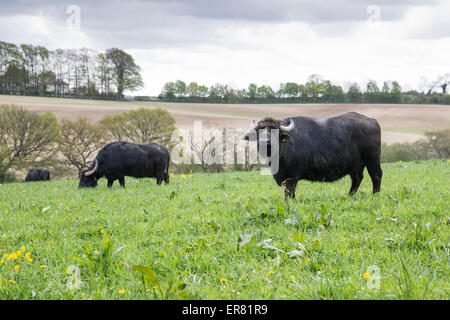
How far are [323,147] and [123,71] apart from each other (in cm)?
6353

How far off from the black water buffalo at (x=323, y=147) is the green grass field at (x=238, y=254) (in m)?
1.68

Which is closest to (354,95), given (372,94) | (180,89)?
(372,94)

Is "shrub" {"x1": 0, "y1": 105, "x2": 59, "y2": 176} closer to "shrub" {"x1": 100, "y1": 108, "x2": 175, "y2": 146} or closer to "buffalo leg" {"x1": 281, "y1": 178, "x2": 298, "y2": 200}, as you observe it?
"shrub" {"x1": 100, "y1": 108, "x2": 175, "y2": 146}

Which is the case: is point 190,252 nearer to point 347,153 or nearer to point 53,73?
point 347,153

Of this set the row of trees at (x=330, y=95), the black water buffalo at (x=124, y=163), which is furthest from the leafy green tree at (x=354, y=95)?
the black water buffalo at (x=124, y=163)

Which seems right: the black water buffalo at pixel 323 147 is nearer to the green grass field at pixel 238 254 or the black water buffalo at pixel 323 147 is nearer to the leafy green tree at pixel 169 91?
the green grass field at pixel 238 254

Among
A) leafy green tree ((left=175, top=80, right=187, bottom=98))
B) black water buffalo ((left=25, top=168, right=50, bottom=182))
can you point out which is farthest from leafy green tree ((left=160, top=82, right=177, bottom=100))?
black water buffalo ((left=25, top=168, right=50, bottom=182))

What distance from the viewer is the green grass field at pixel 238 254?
307 centimetres

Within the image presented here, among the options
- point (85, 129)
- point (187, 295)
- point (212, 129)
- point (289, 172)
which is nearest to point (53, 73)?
point (85, 129)

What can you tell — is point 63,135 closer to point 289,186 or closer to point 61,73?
point 61,73

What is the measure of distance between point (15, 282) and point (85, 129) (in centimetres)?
4485

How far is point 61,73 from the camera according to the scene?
59.9 metres

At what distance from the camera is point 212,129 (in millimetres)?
48438

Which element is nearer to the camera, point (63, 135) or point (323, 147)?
point (323, 147)
